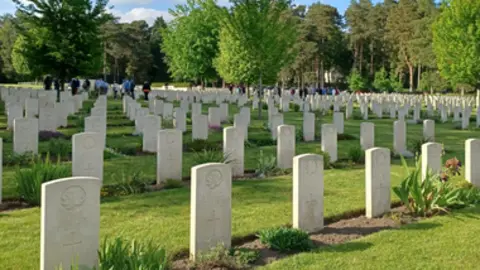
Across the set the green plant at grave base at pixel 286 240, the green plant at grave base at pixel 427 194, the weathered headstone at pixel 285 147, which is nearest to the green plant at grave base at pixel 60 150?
the weathered headstone at pixel 285 147

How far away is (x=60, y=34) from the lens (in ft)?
77.2

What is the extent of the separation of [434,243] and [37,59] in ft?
70.6

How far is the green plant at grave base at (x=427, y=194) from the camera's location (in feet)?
25.2

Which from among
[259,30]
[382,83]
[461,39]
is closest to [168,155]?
[259,30]

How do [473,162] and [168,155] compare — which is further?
[168,155]

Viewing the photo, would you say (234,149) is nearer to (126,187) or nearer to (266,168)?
(266,168)

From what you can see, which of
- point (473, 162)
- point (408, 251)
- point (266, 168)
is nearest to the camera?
point (408, 251)

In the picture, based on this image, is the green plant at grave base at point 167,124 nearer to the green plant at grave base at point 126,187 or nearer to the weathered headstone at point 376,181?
the green plant at grave base at point 126,187

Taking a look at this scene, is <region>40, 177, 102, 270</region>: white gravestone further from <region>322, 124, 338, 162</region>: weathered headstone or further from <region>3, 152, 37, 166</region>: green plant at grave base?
<region>322, 124, 338, 162</region>: weathered headstone

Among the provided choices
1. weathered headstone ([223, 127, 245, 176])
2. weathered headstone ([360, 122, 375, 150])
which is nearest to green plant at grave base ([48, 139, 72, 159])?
weathered headstone ([223, 127, 245, 176])

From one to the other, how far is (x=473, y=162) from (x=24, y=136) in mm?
9257

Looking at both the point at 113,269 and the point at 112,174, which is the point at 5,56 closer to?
the point at 112,174

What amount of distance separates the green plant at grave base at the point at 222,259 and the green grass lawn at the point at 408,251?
0.30m

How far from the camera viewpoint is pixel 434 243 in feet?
20.9
